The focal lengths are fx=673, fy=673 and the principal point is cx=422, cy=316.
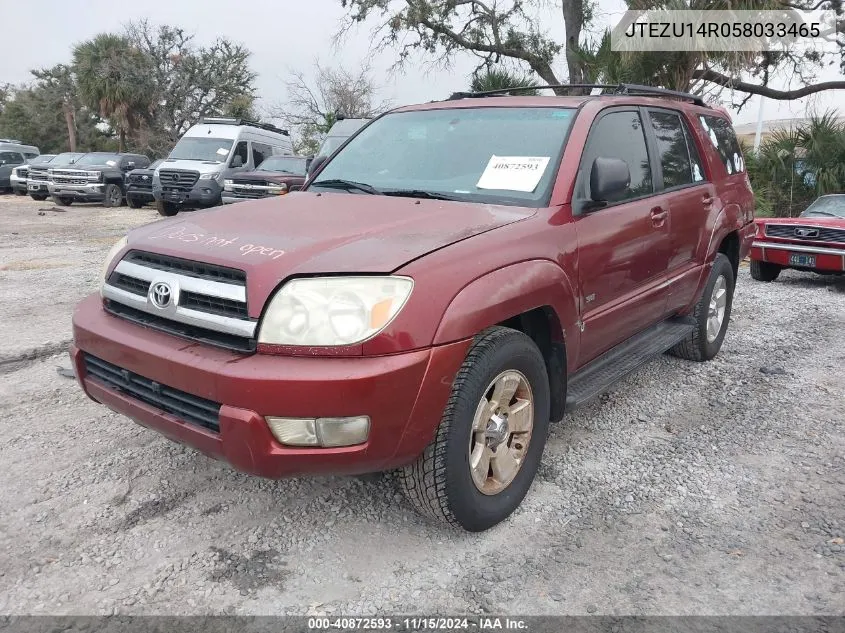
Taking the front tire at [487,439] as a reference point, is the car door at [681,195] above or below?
above

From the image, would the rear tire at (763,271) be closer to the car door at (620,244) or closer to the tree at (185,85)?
the car door at (620,244)

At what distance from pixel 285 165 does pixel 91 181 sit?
25.0ft

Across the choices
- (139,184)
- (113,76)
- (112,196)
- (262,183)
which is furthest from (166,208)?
(113,76)

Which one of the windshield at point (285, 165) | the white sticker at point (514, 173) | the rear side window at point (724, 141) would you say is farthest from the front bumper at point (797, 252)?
the windshield at point (285, 165)

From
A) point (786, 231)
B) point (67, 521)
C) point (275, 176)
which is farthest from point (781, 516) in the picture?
point (275, 176)

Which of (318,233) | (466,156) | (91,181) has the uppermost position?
(91,181)

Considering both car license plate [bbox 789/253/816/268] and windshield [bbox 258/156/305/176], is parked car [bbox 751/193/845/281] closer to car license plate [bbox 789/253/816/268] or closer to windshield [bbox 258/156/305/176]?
car license plate [bbox 789/253/816/268]

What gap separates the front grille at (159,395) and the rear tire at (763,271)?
8.43 m

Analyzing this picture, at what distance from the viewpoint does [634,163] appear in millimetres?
3895

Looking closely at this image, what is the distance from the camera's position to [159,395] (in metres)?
2.59

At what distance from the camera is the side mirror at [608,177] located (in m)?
3.10

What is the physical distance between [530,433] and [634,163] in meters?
1.84

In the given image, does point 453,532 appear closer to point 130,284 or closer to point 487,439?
point 487,439

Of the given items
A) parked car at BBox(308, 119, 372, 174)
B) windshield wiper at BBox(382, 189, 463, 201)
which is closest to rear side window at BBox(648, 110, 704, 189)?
windshield wiper at BBox(382, 189, 463, 201)
